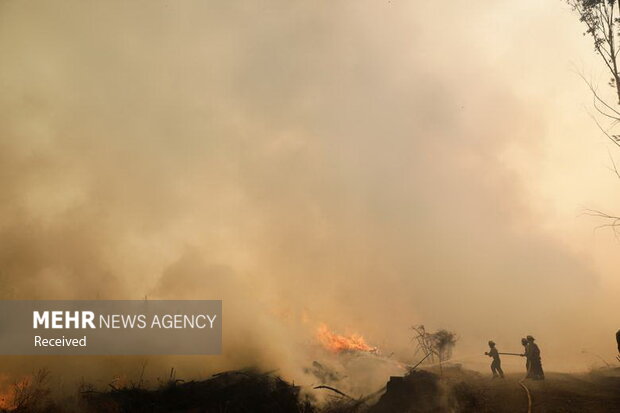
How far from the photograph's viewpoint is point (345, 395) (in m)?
22.7

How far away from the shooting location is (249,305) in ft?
116

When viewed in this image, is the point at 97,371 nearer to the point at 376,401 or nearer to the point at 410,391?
the point at 376,401

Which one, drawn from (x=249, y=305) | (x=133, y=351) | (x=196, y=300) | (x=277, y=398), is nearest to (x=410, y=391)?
(x=277, y=398)

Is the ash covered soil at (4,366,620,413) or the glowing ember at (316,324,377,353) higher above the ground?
the glowing ember at (316,324,377,353)

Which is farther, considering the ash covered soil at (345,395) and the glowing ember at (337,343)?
the glowing ember at (337,343)

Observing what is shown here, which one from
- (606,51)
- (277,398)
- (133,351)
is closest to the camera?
(606,51)

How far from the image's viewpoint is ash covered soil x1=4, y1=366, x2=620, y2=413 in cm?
1899

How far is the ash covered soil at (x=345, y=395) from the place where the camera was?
1899cm

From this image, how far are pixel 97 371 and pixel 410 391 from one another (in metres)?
22.5

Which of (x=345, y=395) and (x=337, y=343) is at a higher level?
(x=337, y=343)

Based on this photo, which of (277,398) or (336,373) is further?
(336,373)

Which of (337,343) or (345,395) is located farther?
(337,343)

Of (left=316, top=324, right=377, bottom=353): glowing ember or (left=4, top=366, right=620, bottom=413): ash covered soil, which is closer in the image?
(left=4, top=366, right=620, bottom=413): ash covered soil

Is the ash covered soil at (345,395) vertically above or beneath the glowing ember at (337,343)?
beneath
